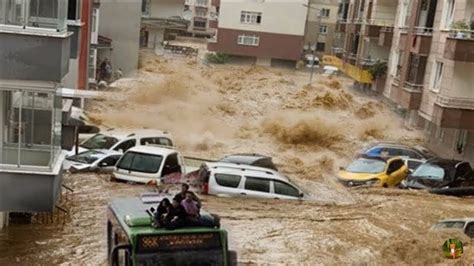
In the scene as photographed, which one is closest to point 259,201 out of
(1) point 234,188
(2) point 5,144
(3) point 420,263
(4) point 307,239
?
(1) point 234,188

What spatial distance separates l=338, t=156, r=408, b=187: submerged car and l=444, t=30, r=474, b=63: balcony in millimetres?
4469

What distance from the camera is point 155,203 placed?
10.4 meters

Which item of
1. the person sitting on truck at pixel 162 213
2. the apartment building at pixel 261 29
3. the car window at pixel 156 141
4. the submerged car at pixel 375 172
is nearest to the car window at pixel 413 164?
the submerged car at pixel 375 172

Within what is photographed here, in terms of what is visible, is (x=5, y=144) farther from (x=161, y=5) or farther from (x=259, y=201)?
(x=161, y=5)

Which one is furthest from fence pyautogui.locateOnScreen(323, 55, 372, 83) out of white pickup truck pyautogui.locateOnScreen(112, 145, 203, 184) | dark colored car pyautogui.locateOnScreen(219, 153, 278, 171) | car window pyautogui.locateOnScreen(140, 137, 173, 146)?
white pickup truck pyautogui.locateOnScreen(112, 145, 203, 184)

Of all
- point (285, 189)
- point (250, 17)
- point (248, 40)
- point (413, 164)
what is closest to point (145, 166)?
point (285, 189)

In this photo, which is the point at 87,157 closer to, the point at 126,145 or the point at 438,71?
the point at 126,145

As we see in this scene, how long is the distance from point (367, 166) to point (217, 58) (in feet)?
69.5

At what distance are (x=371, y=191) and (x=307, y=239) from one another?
5688mm

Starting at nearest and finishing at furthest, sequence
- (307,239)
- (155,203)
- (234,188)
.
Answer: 1. (155,203)
2. (307,239)
3. (234,188)

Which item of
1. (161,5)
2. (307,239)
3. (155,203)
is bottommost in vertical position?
(307,239)

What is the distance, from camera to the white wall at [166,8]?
1473 inches

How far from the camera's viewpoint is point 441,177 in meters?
22.1

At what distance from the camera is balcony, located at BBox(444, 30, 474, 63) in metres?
23.8
